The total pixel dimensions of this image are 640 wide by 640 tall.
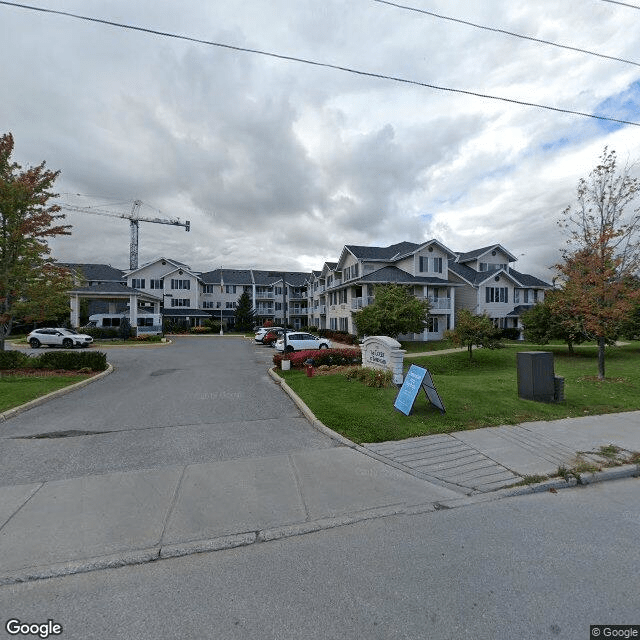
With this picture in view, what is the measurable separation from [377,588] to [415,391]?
16.4 feet

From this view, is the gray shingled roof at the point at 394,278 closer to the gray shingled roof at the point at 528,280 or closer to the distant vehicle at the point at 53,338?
the gray shingled roof at the point at 528,280

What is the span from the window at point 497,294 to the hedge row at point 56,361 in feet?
110

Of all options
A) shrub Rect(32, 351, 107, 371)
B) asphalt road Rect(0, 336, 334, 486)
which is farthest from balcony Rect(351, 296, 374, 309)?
shrub Rect(32, 351, 107, 371)

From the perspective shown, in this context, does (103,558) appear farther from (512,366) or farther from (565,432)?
(512,366)

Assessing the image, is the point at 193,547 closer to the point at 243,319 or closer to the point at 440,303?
the point at 440,303

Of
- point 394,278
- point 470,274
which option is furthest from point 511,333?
point 394,278

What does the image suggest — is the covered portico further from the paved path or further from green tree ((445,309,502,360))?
green tree ((445,309,502,360))

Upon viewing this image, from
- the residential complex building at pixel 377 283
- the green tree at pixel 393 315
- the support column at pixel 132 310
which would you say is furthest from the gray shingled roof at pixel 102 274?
the green tree at pixel 393 315

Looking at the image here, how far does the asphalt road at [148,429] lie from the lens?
18.3 feet

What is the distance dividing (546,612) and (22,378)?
16.2m

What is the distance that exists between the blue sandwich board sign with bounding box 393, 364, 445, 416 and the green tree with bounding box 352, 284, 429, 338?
1263 centimetres

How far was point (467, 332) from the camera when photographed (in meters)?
18.4

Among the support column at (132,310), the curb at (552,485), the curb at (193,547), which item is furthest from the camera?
the support column at (132,310)

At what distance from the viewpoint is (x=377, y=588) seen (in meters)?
2.90
